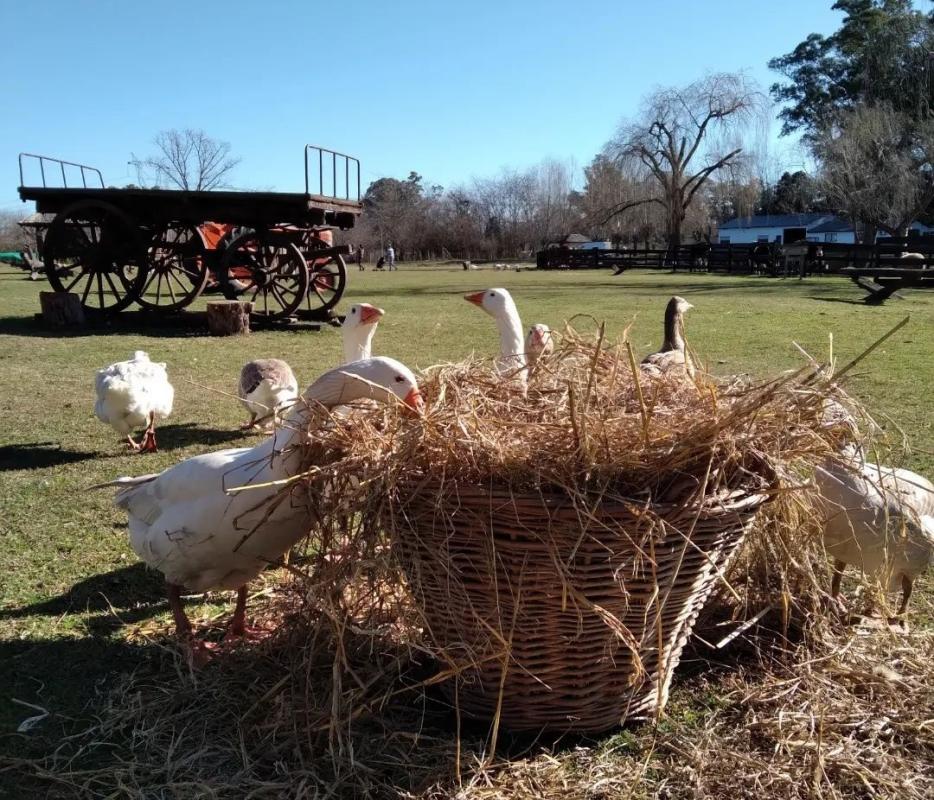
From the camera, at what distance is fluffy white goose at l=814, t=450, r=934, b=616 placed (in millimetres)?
2812

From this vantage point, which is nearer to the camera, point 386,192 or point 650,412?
point 650,412

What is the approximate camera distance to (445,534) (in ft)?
7.04

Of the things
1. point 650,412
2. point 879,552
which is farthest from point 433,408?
point 879,552

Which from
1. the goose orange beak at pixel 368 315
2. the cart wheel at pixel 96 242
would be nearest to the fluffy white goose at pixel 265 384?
the goose orange beak at pixel 368 315

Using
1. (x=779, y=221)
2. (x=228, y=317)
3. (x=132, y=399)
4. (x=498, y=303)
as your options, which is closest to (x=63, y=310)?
(x=228, y=317)

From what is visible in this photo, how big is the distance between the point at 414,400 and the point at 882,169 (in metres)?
41.8

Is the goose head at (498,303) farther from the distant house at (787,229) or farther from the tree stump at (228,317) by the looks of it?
the distant house at (787,229)

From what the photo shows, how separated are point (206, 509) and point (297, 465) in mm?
469

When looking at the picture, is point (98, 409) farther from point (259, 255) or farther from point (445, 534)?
point (259, 255)

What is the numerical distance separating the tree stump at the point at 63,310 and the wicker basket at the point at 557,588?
12293mm

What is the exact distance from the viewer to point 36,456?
546 cm

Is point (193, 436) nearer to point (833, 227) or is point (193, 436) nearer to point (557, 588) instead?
point (557, 588)

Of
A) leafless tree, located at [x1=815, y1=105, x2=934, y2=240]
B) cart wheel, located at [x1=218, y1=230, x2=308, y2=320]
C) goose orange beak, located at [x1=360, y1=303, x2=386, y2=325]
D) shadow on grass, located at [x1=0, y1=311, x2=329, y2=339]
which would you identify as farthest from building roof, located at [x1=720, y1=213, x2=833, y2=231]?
goose orange beak, located at [x1=360, y1=303, x2=386, y2=325]

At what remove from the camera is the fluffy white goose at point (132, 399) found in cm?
545
